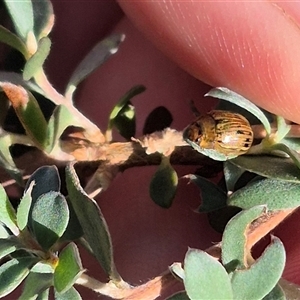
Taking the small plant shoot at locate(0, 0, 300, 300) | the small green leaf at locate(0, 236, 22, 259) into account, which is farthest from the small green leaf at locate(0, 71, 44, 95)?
the small green leaf at locate(0, 236, 22, 259)

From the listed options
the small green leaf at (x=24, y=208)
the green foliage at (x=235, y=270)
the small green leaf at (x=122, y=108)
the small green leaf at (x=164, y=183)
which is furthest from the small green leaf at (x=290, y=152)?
the small green leaf at (x=24, y=208)

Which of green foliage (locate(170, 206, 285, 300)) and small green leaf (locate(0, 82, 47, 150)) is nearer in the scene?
green foliage (locate(170, 206, 285, 300))

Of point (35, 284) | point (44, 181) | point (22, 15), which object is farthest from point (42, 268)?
point (22, 15)

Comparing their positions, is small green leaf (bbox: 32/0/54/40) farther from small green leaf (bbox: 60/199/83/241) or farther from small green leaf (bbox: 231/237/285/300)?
small green leaf (bbox: 231/237/285/300)

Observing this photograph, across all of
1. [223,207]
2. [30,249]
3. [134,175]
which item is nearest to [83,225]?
[30,249]

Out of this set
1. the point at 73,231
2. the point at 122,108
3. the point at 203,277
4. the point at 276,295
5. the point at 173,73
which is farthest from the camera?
the point at 173,73

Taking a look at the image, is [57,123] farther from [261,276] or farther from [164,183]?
[261,276]
